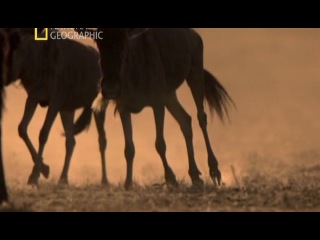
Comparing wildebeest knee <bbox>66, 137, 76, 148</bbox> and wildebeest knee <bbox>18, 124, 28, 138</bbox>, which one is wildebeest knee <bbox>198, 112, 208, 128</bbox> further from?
wildebeest knee <bbox>18, 124, 28, 138</bbox>

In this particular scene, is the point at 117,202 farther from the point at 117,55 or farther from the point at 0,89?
the point at 117,55

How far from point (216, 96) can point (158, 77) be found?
7.36ft

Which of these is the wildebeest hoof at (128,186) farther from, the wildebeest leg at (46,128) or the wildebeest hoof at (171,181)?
the wildebeest leg at (46,128)

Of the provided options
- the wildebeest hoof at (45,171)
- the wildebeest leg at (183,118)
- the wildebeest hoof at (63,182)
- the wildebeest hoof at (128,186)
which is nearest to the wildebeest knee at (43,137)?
the wildebeest hoof at (63,182)

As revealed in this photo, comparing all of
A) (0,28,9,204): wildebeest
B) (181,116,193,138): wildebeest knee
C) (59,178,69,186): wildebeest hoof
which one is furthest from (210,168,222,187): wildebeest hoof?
(0,28,9,204): wildebeest

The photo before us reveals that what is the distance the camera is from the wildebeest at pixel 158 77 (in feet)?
31.6

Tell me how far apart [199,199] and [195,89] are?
4251mm

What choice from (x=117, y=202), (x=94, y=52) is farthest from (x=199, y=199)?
(x=94, y=52)

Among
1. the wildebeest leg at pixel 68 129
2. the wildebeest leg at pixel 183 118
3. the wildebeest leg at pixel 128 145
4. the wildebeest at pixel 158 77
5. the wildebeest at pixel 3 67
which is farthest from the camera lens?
the wildebeest leg at pixel 68 129

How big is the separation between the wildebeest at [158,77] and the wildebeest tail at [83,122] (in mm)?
2119

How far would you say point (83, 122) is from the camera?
535 inches

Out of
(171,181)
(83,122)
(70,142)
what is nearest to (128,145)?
(171,181)

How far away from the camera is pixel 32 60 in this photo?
435 inches

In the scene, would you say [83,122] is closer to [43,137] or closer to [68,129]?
[68,129]
